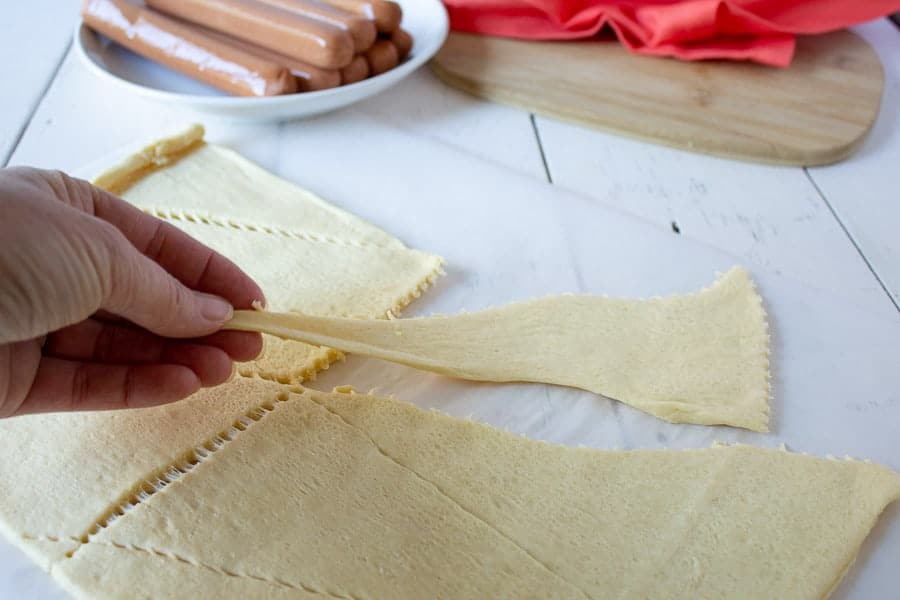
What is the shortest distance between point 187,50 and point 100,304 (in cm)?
77

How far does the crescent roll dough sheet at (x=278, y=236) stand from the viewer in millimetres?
892

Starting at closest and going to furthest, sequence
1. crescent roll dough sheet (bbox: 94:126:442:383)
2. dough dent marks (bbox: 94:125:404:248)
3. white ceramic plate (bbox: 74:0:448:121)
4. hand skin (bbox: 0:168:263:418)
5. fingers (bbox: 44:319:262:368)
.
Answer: hand skin (bbox: 0:168:263:418), fingers (bbox: 44:319:262:368), crescent roll dough sheet (bbox: 94:126:442:383), dough dent marks (bbox: 94:125:404:248), white ceramic plate (bbox: 74:0:448:121)

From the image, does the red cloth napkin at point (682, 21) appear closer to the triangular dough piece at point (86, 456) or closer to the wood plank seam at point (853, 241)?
the wood plank seam at point (853, 241)

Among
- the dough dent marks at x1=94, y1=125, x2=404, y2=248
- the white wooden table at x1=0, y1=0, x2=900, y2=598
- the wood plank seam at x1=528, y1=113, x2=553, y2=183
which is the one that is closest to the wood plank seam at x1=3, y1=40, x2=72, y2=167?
the white wooden table at x1=0, y1=0, x2=900, y2=598

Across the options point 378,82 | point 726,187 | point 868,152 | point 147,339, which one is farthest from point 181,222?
point 868,152

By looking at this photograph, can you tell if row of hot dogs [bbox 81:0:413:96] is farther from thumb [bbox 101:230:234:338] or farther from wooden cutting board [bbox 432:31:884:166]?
thumb [bbox 101:230:234:338]

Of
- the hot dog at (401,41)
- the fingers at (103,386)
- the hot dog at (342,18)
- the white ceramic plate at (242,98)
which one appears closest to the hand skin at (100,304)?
the fingers at (103,386)

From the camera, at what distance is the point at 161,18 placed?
50.2 inches

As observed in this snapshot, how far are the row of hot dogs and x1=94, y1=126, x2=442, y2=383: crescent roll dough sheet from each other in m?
0.14

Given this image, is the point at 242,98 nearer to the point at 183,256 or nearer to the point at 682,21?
the point at 183,256

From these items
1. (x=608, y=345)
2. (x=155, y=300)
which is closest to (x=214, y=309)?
(x=155, y=300)

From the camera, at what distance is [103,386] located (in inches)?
28.3

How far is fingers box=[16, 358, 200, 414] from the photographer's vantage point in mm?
699

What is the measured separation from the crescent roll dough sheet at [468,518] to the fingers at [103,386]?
7 cm
